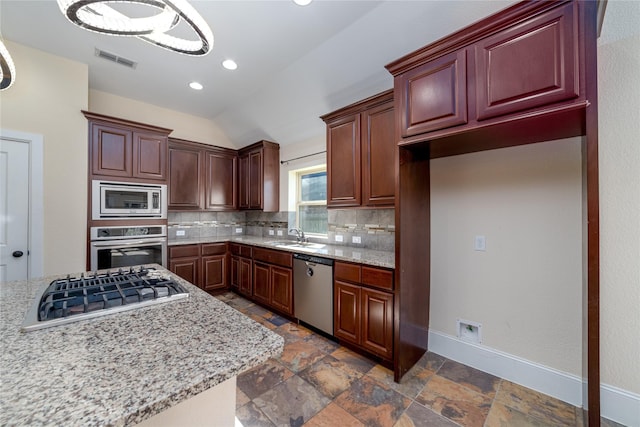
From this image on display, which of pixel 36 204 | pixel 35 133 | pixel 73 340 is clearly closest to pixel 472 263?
pixel 73 340

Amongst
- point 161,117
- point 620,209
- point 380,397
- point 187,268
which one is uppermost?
point 161,117

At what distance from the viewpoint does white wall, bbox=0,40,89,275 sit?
2.49 meters

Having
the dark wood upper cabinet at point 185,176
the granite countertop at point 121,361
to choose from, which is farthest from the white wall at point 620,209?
the dark wood upper cabinet at point 185,176

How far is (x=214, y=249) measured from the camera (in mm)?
3873

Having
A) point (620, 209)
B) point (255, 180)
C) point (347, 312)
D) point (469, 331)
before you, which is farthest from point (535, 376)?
point (255, 180)

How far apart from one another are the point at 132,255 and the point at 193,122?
2384mm

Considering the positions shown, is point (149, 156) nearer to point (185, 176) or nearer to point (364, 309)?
point (185, 176)

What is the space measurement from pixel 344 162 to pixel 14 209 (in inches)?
129

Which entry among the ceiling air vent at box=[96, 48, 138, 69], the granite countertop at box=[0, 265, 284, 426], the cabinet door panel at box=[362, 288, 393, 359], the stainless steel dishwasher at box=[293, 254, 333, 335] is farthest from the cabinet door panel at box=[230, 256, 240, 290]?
the granite countertop at box=[0, 265, 284, 426]

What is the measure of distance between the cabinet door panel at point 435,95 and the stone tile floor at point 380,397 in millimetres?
1894

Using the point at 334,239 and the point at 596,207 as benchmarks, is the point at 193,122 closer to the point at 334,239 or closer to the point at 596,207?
the point at 334,239

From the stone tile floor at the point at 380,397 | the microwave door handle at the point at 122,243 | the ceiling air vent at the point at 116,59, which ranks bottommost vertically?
the stone tile floor at the point at 380,397

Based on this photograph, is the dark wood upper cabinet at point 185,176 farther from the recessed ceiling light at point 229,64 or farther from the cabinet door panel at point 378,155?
the cabinet door panel at point 378,155

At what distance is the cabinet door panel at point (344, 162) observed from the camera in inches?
101
